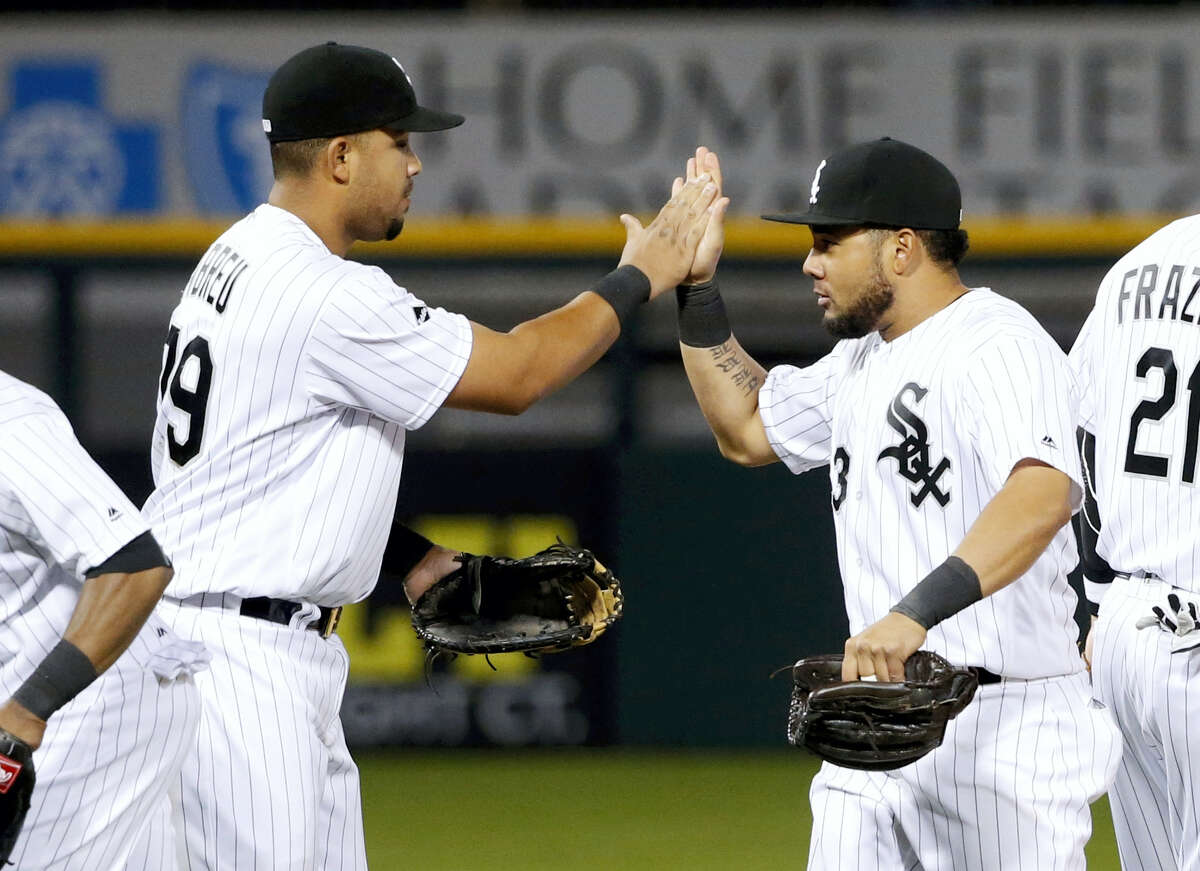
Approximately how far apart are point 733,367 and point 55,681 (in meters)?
1.95

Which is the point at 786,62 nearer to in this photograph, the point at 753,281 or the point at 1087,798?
the point at 753,281

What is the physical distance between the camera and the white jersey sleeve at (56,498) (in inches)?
124

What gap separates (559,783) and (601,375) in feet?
6.67

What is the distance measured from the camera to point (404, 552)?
450 cm

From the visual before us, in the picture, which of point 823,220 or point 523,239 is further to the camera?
point 523,239

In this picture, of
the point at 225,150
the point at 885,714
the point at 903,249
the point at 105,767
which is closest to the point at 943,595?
the point at 885,714

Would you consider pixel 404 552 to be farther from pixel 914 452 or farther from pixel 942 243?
pixel 942 243

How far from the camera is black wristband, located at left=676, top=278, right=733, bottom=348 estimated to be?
455 cm

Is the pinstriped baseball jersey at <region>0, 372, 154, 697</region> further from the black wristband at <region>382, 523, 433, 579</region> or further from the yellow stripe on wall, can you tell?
the yellow stripe on wall

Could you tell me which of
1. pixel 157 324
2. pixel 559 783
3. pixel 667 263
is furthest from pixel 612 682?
pixel 667 263

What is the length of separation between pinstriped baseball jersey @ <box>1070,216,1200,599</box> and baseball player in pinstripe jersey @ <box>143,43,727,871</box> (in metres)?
1.15

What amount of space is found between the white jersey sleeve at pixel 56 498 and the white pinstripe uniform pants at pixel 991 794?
152cm

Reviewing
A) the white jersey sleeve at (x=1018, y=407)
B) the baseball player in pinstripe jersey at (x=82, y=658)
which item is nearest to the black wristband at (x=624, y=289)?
the white jersey sleeve at (x=1018, y=407)

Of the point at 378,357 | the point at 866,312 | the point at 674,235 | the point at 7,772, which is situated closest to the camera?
the point at 7,772
